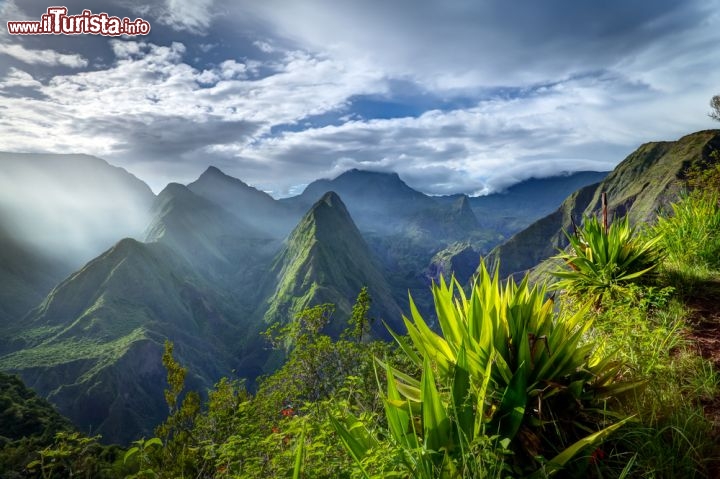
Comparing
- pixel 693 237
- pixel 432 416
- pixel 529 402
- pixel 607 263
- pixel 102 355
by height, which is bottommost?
pixel 102 355

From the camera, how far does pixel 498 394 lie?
305 cm

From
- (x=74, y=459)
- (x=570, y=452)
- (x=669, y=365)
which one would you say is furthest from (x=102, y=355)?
(x=570, y=452)

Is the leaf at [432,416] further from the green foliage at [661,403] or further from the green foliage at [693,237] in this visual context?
the green foliage at [693,237]

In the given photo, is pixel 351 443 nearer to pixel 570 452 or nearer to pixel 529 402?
pixel 529 402

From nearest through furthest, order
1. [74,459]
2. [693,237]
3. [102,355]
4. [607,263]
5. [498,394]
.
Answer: [498,394] → [607,263] → [74,459] → [693,237] → [102,355]

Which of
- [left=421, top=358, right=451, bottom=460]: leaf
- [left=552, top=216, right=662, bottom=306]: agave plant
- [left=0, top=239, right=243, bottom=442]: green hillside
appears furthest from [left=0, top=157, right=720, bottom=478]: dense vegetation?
[left=0, top=239, right=243, bottom=442]: green hillside

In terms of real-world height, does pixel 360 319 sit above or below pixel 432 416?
below

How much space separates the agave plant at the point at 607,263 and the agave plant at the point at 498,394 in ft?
10.5

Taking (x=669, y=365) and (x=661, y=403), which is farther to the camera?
(x=669, y=365)

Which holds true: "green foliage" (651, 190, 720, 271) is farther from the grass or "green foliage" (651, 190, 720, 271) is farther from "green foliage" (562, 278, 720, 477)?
"green foliage" (562, 278, 720, 477)

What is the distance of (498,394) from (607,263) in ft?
16.1

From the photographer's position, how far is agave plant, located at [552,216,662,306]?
21.4ft

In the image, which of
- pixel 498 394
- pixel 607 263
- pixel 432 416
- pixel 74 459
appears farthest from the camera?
pixel 74 459

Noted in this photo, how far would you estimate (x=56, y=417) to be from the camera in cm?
7506
